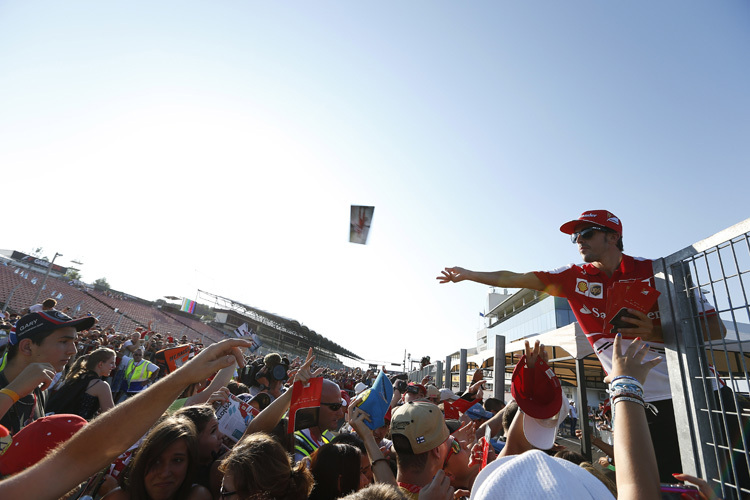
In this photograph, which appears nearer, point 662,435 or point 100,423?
point 100,423

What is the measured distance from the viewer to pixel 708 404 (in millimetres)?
1971

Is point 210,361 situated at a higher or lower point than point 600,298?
lower

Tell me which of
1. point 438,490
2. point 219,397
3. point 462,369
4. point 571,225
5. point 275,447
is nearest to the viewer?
point 438,490

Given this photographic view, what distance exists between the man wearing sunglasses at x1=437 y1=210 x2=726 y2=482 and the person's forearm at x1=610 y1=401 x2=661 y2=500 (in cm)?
111

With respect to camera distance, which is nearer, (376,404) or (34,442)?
(34,442)

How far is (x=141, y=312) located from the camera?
134 feet

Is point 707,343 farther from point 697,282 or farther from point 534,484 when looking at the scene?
point 534,484

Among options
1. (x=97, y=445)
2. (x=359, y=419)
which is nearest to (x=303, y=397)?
(x=359, y=419)

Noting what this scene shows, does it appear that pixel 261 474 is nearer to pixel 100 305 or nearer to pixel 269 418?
pixel 269 418

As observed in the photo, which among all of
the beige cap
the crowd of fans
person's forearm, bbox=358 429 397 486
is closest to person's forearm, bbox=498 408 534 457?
the crowd of fans

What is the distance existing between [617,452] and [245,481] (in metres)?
1.70

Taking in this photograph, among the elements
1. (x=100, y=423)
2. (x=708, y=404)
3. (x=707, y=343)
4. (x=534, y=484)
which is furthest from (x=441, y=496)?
(x=707, y=343)

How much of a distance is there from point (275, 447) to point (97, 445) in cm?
100

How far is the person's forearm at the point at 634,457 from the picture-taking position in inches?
41.6
